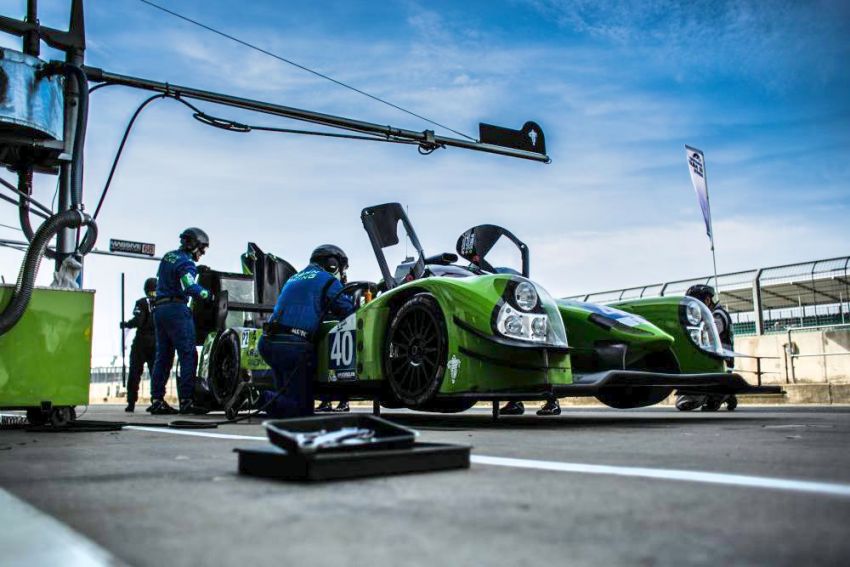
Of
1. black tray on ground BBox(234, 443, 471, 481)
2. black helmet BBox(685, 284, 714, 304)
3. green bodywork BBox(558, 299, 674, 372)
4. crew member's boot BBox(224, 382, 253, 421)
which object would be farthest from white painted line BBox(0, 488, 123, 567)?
black helmet BBox(685, 284, 714, 304)

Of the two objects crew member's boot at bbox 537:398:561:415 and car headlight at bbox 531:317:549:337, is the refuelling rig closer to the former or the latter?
car headlight at bbox 531:317:549:337

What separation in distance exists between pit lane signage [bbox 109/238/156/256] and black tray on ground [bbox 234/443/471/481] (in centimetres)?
1956

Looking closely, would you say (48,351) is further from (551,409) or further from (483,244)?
(551,409)

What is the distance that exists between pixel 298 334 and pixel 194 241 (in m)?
3.21

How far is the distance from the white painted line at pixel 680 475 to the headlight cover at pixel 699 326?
384 centimetres

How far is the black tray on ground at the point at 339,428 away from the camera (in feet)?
7.82

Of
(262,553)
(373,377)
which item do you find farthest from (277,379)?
(262,553)

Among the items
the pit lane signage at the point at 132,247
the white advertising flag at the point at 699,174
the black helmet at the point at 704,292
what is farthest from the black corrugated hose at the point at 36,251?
the pit lane signage at the point at 132,247

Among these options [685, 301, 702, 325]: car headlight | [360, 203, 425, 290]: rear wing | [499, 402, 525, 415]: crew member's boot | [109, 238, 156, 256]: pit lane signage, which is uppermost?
[109, 238, 156, 256]: pit lane signage

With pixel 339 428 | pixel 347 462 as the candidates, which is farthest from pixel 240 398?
pixel 347 462

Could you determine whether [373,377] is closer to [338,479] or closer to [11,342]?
[11,342]

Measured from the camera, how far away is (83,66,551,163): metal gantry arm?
10182 millimetres

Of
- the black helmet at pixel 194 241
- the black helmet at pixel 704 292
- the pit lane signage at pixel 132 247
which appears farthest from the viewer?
the pit lane signage at pixel 132 247

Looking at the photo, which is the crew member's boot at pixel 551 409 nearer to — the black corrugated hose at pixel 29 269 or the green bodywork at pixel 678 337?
the green bodywork at pixel 678 337
